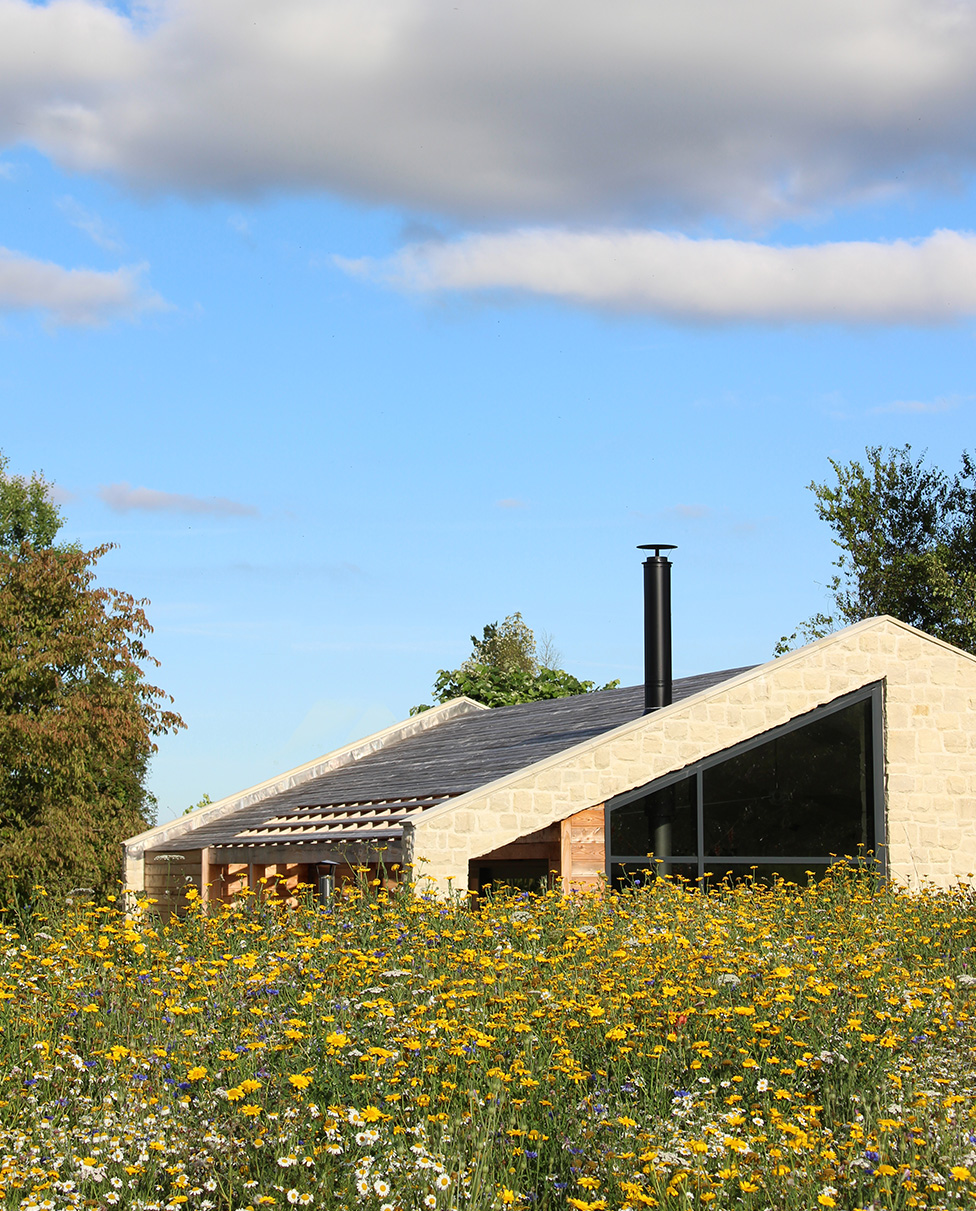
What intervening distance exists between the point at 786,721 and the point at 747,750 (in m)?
0.67

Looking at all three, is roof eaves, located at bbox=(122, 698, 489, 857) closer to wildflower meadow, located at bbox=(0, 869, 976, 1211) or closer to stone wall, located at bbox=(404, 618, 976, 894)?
stone wall, located at bbox=(404, 618, 976, 894)

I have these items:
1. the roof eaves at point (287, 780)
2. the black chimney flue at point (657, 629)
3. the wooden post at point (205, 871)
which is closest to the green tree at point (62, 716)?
the roof eaves at point (287, 780)

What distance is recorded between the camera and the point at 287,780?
2480 cm

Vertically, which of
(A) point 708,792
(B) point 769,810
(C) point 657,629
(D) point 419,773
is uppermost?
(C) point 657,629

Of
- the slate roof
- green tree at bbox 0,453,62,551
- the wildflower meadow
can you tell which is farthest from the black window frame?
green tree at bbox 0,453,62,551

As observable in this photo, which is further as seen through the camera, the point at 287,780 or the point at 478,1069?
the point at 287,780

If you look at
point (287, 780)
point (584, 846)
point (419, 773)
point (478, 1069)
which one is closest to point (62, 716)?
point (287, 780)

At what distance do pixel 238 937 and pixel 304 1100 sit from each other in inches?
153

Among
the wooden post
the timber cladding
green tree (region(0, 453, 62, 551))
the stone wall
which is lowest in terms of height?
the wooden post

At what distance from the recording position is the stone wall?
15.4 metres

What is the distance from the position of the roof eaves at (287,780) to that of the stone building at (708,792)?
3012mm

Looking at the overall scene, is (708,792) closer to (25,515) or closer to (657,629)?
(657,629)

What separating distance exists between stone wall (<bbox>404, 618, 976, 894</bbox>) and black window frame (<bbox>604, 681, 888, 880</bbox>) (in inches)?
4.6

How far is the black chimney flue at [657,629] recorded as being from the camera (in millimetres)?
19172
